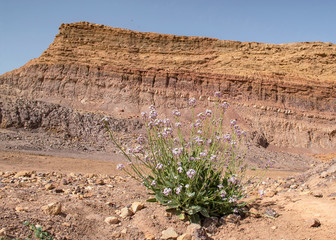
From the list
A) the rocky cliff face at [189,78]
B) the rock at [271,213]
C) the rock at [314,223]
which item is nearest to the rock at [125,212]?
the rock at [271,213]

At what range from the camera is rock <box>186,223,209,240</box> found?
381cm

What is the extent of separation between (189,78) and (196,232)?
31622 millimetres

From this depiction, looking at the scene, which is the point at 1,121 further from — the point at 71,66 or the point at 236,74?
the point at 236,74

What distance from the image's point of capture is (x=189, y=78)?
114 feet

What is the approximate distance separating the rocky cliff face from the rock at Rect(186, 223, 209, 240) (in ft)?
82.7

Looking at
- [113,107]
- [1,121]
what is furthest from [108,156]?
[113,107]

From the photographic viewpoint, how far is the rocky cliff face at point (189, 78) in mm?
32594

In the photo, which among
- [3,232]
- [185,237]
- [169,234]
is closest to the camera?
[3,232]

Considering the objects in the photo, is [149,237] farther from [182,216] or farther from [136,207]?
[136,207]

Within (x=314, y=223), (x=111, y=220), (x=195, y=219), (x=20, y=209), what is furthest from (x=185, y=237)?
(x=20, y=209)

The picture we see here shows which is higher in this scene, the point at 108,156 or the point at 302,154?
the point at 108,156

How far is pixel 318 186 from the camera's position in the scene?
6.40 meters

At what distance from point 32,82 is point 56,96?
368 cm

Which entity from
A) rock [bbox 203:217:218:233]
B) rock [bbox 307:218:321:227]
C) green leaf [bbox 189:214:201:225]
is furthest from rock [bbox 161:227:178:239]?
rock [bbox 307:218:321:227]
